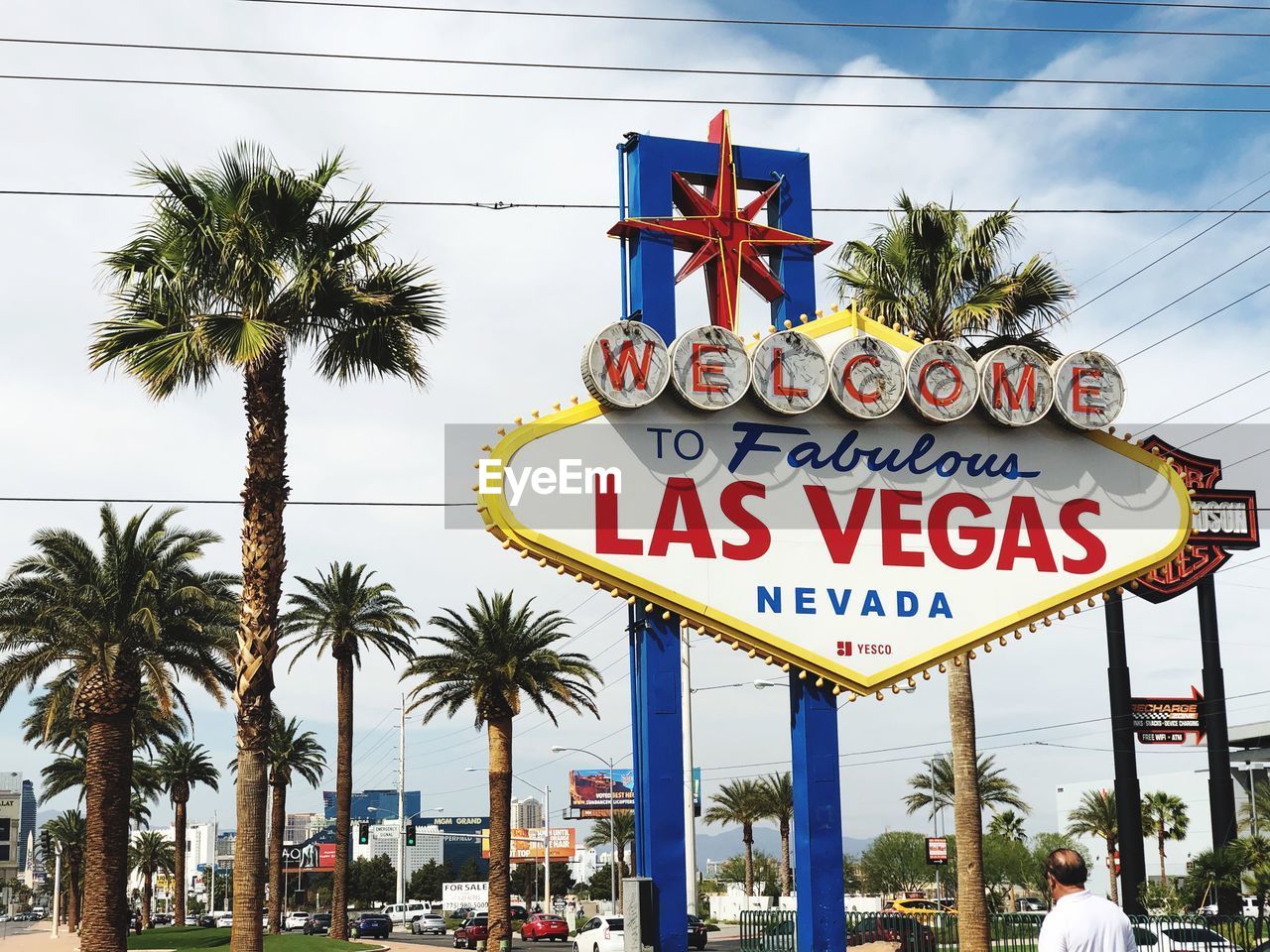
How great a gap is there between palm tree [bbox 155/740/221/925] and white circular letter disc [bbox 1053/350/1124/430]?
65.7 metres

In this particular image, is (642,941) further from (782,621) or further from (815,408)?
(815,408)

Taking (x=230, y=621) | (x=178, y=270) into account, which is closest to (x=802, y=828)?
(x=178, y=270)

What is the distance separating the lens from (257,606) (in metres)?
21.2

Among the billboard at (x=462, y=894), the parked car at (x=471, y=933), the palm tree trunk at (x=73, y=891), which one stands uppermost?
the parked car at (x=471, y=933)

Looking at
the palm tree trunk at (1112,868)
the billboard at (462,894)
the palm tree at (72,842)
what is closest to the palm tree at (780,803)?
the palm tree trunk at (1112,868)

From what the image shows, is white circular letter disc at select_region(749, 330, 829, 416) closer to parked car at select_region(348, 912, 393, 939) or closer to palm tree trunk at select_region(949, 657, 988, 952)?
palm tree trunk at select_region(949, 657, 988, 952)

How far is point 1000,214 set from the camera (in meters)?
25.6

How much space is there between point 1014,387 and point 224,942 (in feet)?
152

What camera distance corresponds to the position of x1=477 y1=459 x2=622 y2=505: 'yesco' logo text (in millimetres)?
A: 14094

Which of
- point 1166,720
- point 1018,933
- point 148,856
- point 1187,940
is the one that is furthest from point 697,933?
point 148,856

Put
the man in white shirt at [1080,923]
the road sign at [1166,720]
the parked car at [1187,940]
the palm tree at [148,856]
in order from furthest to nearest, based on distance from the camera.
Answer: the palm tree at [148,856] → the road sign at [1166,720] → the parked car at [1187,940] → the man in white shirt at [1080,923]

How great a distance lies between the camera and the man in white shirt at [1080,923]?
717 cm

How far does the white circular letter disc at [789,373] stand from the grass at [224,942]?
3530 centimetres

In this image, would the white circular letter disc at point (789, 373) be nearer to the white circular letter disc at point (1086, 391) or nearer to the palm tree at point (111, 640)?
the white circular letter disc at point (1086, 391)
